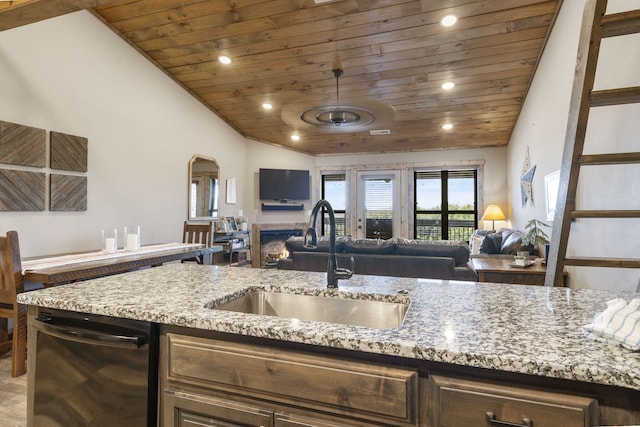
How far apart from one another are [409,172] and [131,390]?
6926mm

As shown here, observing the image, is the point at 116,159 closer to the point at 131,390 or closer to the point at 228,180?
the point at 228,180

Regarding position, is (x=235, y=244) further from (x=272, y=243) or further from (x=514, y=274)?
(x=514, y=274)

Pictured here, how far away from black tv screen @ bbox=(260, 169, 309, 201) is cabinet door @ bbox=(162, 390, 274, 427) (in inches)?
238

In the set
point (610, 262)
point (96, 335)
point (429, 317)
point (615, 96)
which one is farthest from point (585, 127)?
point (96, 335)

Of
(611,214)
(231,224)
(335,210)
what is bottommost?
(231,224)

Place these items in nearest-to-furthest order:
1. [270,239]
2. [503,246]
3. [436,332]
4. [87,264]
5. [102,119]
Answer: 1. [436,332]
2. [87,264]
3. [102,119]
4. [503,246]
5. [270,239]

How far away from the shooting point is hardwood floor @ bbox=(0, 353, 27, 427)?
1932 millimetres

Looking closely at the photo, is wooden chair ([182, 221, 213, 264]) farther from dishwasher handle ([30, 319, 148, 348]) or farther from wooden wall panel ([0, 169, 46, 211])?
dishwasher handle ([30, 319, 148, 348])

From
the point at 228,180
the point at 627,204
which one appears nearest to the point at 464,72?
the point at 627,204

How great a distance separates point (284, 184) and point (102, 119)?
Answer: 3700 millimetres

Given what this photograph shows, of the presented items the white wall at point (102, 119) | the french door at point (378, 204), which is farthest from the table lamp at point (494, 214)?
the white wall at point (102, 119)

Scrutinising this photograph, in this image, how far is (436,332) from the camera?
88 centimetres

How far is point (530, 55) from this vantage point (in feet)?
13.1

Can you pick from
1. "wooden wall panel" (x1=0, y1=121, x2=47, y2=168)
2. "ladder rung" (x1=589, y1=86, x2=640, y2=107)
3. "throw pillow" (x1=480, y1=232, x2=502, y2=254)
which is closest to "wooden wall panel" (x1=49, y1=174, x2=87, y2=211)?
"wooden wall panel" (x1=0, y1=121, x2=47, y2=168)
